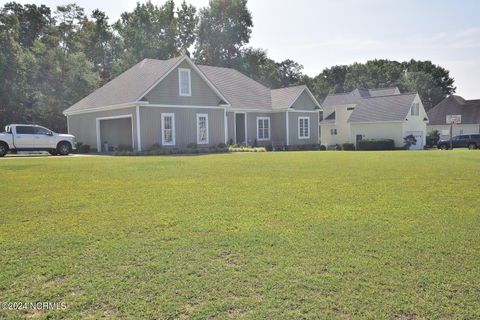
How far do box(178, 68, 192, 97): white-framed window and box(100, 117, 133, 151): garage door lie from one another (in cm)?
410

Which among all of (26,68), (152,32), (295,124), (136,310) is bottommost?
(136,310)

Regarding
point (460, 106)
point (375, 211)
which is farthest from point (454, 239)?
point (460, 106)

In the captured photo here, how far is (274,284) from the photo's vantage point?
4008mm

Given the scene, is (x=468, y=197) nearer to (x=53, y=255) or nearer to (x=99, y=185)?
(x=53, y=255)

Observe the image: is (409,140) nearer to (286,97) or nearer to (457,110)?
(286,97)

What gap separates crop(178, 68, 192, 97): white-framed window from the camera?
27.0 metres

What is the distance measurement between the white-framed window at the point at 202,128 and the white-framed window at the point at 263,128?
6.12 m

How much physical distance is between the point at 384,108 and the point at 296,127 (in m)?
11.2

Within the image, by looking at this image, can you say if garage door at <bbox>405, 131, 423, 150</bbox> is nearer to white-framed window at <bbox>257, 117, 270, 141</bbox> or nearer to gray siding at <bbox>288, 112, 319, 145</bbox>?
gray siding at <bbox>288, 112, 319, 145</bbox>

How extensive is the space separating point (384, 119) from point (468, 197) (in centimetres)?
3319

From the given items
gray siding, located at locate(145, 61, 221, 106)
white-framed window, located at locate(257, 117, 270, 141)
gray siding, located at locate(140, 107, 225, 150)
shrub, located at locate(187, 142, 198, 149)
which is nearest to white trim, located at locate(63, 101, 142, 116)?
gray siding, located at locate(140, 107, 225, 150)

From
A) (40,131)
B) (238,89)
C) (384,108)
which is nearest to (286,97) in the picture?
(238,89)

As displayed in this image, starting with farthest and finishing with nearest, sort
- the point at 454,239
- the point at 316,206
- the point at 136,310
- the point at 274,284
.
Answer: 1. the point at 316,206
2. the point at 454,239
3. the point at 274,284
4. the point at 136,310

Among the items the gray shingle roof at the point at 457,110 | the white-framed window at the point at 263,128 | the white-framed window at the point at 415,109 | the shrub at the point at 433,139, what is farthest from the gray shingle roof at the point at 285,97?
the gray shingle roof at the point at 457,110
